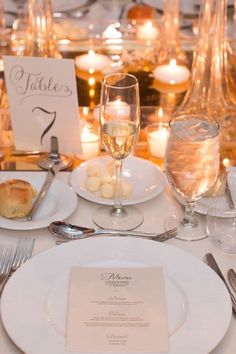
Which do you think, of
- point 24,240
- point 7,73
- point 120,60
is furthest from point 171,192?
point 120,60

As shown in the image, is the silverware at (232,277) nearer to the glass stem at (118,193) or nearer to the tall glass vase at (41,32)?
the glass stem at (118,193)

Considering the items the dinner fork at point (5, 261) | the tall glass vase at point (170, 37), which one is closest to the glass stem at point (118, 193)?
the dinner fork at point (5, 261)

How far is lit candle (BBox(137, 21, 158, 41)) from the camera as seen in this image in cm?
189

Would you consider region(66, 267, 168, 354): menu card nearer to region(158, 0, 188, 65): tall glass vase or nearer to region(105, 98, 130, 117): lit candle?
region(105, 98, 130, 117): lit candle

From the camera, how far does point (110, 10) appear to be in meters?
2.70

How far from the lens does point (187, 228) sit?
109 centimetres

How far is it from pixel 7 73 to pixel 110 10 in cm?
157

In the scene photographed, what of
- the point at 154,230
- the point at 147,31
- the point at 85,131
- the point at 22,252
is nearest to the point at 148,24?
the point at 147,31

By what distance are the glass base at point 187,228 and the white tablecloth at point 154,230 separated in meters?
0.01

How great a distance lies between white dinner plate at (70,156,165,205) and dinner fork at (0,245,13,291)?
21 centimetres

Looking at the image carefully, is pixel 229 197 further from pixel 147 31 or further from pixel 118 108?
pixel 147 31

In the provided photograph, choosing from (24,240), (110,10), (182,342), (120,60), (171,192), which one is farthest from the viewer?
(110,10)

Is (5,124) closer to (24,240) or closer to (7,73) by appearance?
(7,73)

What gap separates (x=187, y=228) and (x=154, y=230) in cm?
6
